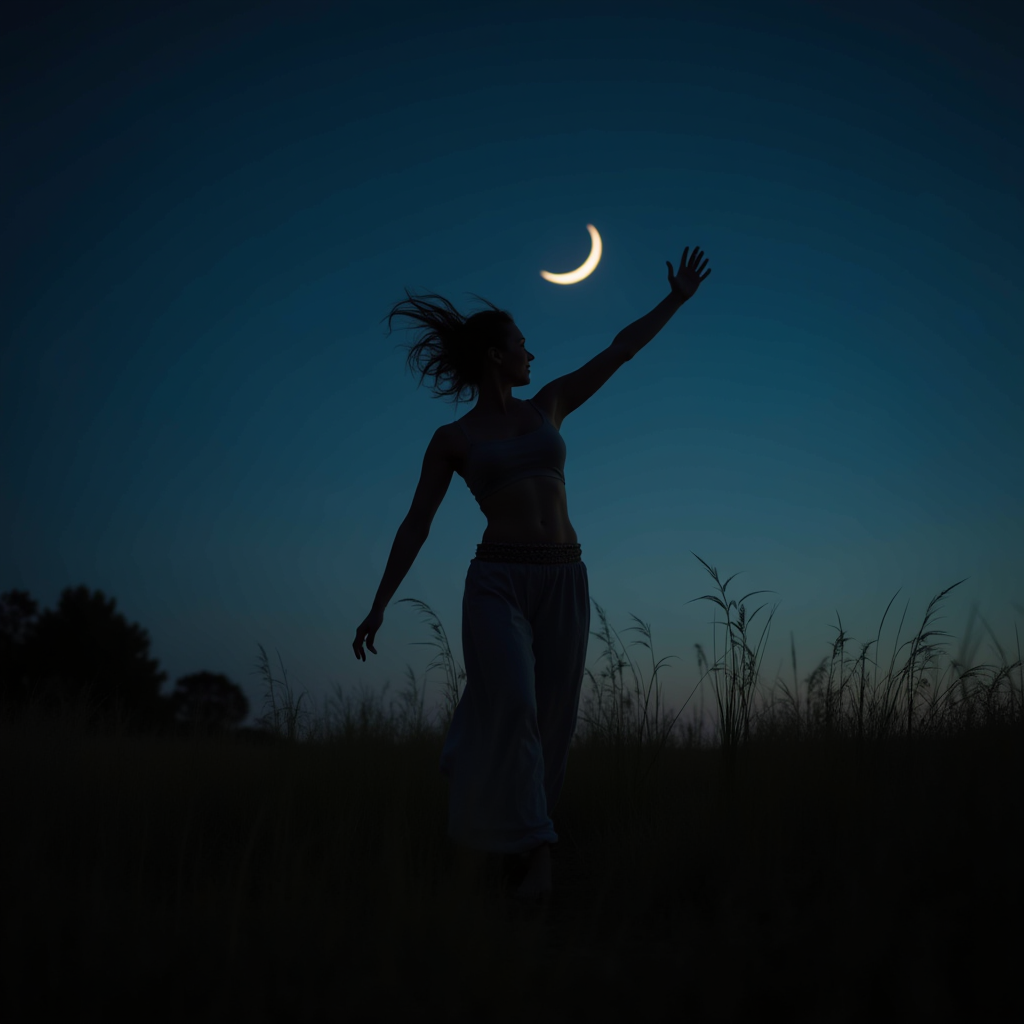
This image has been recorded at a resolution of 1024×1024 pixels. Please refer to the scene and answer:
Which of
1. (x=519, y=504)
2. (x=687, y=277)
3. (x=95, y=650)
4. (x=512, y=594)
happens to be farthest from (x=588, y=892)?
(x=95, y=650)

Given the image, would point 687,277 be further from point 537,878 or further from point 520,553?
point 537,878

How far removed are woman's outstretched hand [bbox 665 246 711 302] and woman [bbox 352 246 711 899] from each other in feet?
0.98

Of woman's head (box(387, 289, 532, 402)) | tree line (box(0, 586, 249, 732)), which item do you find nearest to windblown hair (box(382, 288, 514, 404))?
woman's head (box(387, 289, 532, 402))

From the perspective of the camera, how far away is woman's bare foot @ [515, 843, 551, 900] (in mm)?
2694

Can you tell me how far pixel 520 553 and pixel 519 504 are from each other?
0.20 m

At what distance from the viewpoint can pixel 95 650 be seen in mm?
23203

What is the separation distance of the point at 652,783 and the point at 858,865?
174cm

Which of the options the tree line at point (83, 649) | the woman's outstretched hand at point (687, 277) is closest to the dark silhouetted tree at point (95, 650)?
the tree line at point (83, 649)

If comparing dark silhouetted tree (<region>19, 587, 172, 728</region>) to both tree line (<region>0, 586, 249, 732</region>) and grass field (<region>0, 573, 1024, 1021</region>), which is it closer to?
tree line (<region>0, 586, 249, 732</region>)

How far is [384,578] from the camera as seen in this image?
3.33 m

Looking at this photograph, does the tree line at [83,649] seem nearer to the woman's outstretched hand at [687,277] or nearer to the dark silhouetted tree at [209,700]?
the dark silhouetted tree at [209,700]

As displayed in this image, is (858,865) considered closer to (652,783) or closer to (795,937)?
(795,937)

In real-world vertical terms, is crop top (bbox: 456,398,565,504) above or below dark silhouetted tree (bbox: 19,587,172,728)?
below

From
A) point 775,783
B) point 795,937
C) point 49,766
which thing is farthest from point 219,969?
point 49,766
